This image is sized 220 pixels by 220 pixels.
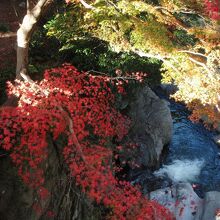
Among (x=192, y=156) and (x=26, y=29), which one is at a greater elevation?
(x=26, y=29)

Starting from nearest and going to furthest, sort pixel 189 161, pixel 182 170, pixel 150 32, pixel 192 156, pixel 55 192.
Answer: pixel 55 192 → pixel 150 32 → pixel 182 170 → pixel 189 161 → pixel 192 156

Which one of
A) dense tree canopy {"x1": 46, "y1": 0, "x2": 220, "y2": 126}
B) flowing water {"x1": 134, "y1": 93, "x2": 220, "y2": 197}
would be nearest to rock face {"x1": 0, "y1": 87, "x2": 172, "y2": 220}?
flowing water {"x1": 134, "y1": 93, "x2": 220, "y2": 197}

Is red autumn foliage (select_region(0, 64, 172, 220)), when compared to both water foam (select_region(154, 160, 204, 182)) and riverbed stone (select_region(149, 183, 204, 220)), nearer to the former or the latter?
riverbed stone (select_region(149, 183, 204, 220))

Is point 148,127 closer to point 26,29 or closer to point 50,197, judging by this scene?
point 50,197

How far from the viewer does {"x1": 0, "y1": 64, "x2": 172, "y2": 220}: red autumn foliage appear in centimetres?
870

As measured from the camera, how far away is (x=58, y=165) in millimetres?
9703

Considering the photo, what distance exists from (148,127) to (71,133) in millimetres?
7266

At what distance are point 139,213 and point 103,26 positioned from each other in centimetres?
773

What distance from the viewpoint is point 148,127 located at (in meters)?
15.3

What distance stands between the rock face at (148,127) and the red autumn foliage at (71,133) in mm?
1859

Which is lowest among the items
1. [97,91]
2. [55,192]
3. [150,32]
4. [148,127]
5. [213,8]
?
[148,127]

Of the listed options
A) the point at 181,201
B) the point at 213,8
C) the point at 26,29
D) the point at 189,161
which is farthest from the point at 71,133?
the point at 189,161

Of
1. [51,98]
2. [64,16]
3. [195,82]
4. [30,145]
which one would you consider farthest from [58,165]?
[64,16]

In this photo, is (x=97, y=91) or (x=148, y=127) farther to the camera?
(x=148, y=127)
